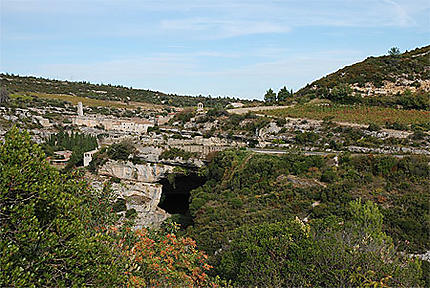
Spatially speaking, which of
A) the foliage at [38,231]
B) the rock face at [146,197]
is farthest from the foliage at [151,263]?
the rock face at [146,197]

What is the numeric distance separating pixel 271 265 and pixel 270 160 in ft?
47.9

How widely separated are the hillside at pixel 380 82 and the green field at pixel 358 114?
2769mm

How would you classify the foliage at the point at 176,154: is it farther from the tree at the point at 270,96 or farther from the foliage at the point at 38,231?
the tree at the point at 270,96

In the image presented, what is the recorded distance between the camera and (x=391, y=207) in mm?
18094

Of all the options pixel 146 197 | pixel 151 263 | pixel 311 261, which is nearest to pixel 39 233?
pixel 151 263

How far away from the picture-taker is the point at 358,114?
35312mm

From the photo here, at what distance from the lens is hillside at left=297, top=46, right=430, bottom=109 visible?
134 feet

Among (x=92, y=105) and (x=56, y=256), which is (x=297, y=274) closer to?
(x=56, y=256)

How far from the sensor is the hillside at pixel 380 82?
40.8 meters

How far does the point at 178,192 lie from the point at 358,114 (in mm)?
19289

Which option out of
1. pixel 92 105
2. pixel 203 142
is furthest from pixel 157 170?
pixel 92 105

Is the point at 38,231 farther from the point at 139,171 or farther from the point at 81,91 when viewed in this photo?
the point at 81,91

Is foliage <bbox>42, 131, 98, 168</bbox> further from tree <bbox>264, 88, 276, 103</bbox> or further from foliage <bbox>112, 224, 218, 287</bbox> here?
foliage <bbox>112, 224, 218, 287</bbox>

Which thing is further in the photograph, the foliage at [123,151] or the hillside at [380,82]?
the hillside at [380,82]
